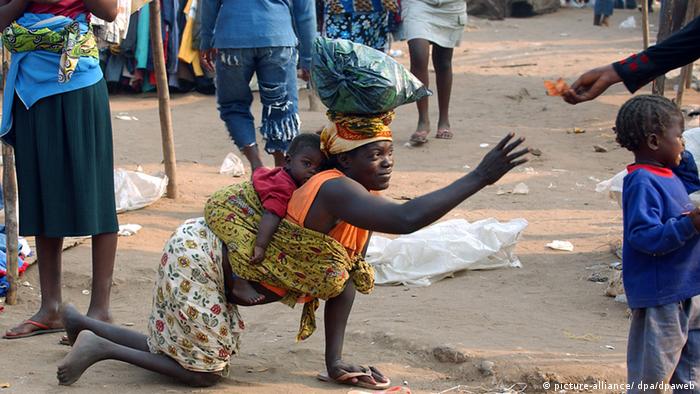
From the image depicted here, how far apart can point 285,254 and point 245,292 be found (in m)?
0.22

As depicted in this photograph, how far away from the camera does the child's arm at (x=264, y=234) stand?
3.64 m

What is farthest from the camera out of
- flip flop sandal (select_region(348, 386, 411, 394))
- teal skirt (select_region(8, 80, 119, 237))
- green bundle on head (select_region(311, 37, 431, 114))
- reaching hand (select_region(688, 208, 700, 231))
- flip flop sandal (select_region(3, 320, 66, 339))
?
flip flop sandal (select_region(3, 320, 66, 339))

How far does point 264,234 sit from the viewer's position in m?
3.65

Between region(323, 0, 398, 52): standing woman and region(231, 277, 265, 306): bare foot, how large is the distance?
4348mm

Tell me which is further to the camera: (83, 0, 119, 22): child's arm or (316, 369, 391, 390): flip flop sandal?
(83, 0, 119, 22): child's arm

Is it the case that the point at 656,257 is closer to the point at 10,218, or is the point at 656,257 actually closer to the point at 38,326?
the point at 38,326

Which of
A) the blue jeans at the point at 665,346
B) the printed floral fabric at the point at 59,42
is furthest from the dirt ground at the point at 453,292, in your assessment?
the printed floral fabric at the point at 59,42

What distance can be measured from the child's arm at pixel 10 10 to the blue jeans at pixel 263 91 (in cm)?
191

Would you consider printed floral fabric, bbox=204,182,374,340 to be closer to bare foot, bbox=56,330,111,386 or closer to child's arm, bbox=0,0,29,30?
bare foot, bbox=56,330,111,386

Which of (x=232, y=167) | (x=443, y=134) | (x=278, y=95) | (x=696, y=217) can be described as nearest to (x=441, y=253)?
(x=278, y=95)

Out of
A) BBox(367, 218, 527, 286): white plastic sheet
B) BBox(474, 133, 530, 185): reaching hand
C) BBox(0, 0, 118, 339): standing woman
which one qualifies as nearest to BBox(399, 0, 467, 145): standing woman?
BBox(367, 218, 527, 286): white plastic sheet

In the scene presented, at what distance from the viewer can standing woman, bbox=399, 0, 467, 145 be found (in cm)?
808

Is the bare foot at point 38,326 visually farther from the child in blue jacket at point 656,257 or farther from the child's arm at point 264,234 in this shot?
the child in blue jacket at point 656,257

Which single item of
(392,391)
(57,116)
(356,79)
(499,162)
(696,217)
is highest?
(356,79)
